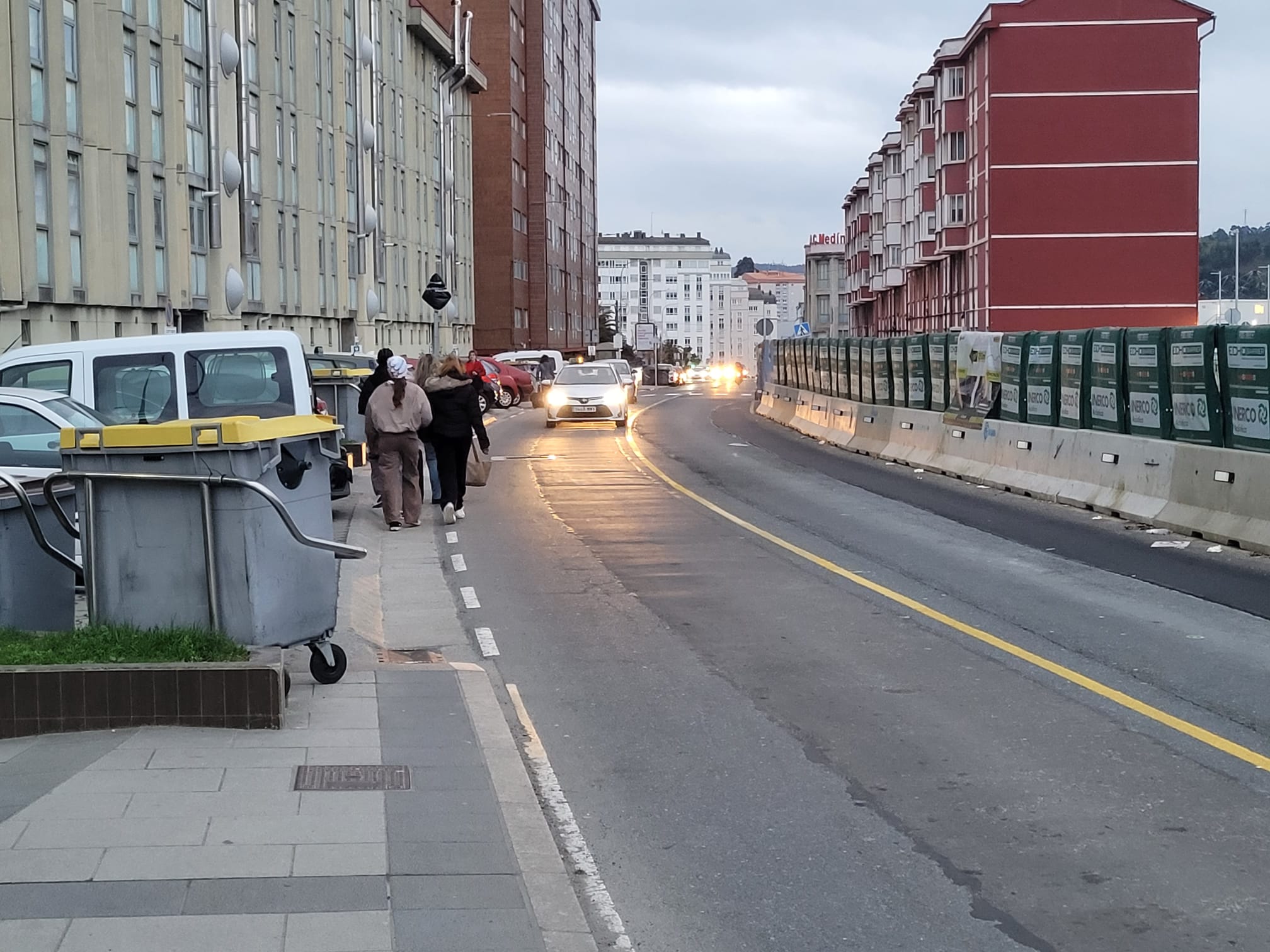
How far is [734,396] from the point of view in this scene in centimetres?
7162

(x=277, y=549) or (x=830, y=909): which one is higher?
(x=277, y=549)

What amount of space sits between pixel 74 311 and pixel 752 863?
26.0 meters

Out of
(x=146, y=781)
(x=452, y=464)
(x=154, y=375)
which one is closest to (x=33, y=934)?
(x=146, y=781)

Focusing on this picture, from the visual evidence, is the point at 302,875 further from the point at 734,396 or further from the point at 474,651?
the point at 734,396

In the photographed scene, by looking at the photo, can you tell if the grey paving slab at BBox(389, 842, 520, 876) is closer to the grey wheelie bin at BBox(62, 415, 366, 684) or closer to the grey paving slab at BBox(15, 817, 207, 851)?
the grey paving slab at BBox(15, 817, 207, 851)

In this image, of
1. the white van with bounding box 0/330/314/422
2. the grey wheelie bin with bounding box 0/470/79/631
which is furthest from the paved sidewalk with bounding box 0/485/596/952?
the white van with bounding box 0/330/314/422

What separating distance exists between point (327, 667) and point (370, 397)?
373 inches

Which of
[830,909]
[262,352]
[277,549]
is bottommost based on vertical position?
[830,909]

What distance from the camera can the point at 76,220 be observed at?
29594 millimetres

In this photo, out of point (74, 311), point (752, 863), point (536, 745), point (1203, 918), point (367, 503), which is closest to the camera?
point (1203, 918)

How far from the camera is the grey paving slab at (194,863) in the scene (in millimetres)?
5570

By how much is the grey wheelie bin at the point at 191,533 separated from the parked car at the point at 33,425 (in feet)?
15.2

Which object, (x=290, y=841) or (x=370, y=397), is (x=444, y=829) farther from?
(x=370, y=397)

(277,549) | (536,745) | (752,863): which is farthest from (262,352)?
(752,863)
